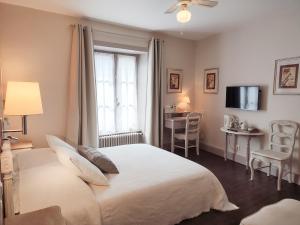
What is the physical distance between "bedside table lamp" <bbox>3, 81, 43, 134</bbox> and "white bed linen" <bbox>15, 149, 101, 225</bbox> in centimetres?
47

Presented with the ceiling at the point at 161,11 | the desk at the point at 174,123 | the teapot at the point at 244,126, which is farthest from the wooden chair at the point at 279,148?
the ceiling at the point at 161,11

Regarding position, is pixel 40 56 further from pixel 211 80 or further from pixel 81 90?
pixel 211 80

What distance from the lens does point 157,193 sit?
6.22 ft

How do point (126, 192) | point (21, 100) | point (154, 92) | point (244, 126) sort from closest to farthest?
point (126, 192), point (21, 100), point (244, 126), point (154, 92)

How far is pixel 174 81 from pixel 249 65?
61.9 inches

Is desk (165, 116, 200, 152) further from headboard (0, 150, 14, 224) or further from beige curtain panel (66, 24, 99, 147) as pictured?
headboard (0, 150, 14, 224)

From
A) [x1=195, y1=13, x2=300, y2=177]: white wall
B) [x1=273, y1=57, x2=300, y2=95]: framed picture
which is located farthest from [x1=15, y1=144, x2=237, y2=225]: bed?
[x1=273, y1=57, x2=300, y2=95]: framed picture

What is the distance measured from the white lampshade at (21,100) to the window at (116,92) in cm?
199

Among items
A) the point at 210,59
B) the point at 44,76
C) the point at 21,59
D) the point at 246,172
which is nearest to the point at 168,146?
the point at 246,172

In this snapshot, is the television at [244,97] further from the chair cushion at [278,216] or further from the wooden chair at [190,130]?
the chair cushion at [278,216]

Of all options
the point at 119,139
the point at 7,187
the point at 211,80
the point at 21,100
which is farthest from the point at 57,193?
the point at 211,80

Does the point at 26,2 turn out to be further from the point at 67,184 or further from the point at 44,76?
the point at 67,184

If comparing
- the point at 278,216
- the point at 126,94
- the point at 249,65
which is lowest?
the point at 278,216

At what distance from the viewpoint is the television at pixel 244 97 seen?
362cm
